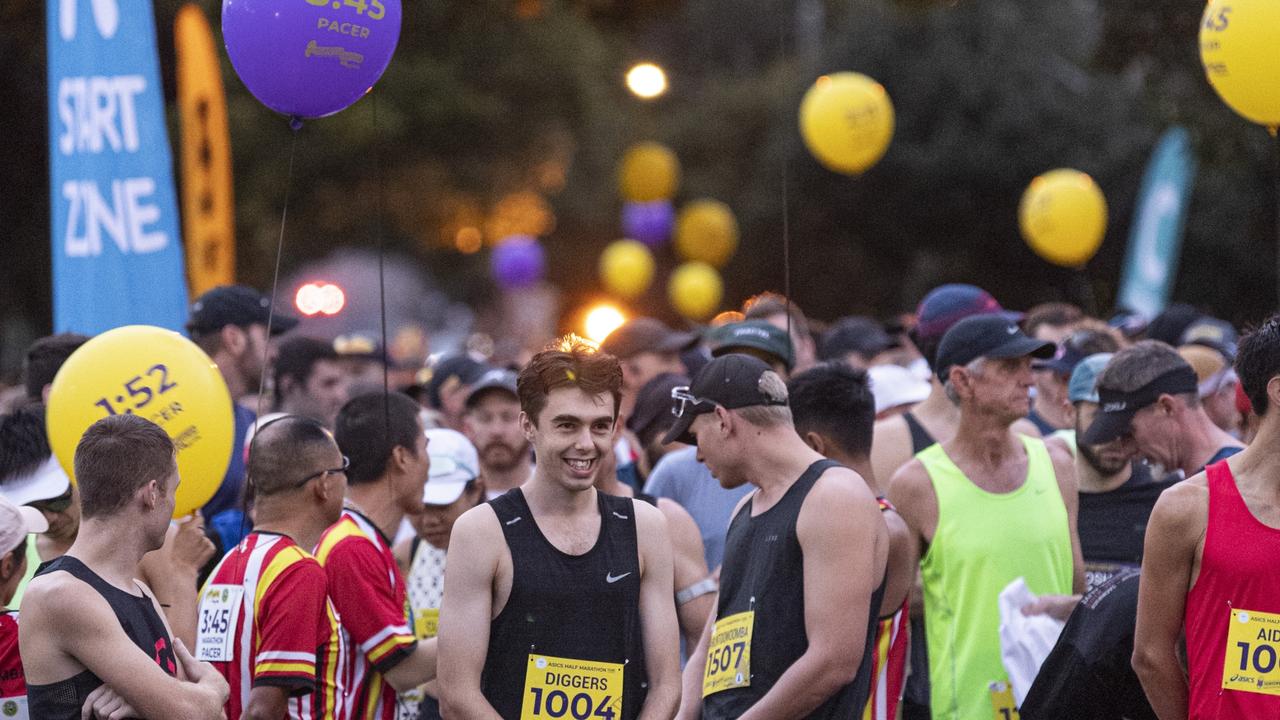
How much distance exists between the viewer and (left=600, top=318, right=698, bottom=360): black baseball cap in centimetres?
808

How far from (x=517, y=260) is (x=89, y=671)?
1068 inches

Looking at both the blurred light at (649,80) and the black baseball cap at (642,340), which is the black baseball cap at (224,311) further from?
the blurred light at (649,80)

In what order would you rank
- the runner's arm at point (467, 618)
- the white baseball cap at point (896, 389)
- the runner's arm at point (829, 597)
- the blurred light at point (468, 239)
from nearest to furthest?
the runner's arm at point (467, 618), the runner's arm at point (829, 597), the white baseball cap at point (896, 389), the blurred light at point (468, 239)

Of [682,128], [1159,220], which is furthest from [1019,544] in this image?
[682,128]

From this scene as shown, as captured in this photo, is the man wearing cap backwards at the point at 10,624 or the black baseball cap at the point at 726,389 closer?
the man wearing cap backwards at the point at 10,624

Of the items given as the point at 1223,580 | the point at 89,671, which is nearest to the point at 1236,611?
the point at 1223,580

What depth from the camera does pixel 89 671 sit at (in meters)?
4.05

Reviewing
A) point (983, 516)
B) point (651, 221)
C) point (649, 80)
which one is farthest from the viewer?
point (651, 221)

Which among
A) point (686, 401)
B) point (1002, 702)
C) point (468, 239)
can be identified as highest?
point (686, 401)

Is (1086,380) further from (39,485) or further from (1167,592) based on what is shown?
(39,485)

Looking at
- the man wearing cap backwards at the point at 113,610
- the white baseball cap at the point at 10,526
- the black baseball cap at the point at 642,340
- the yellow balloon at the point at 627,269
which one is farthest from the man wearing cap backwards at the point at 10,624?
the yellow balloon at the point at 627,269

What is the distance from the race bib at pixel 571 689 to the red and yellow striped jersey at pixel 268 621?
0.79 metres

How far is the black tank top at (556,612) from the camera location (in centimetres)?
429

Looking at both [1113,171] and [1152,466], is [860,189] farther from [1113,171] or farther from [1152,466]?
[1152,466]
